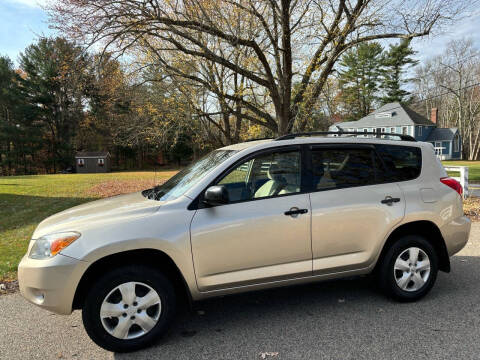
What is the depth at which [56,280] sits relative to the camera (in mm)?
2812

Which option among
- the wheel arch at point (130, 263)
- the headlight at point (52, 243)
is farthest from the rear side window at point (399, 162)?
the headlight at point (52, 243)

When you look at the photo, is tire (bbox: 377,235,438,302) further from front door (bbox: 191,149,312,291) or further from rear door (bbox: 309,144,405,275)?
front door (bbox: 191,149,312,291)

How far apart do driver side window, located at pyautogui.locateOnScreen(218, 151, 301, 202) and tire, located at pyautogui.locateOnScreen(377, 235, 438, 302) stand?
136cm

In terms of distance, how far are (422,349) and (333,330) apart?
746mm

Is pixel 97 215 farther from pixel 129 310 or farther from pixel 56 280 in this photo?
pixel 129 310

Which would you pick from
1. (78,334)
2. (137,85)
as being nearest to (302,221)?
(78,334)

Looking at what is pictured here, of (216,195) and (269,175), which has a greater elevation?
(269,175)

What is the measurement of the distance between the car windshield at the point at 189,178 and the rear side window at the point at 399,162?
173 cm

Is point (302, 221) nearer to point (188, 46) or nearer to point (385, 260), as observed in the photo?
point (385, 260)

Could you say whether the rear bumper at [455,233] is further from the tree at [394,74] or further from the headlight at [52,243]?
the tree at [394,74]

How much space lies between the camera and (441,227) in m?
3.88

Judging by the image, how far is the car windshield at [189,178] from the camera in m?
3.42

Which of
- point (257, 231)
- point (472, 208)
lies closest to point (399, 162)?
point (257, 231)

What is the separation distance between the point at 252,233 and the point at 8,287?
3570mm
